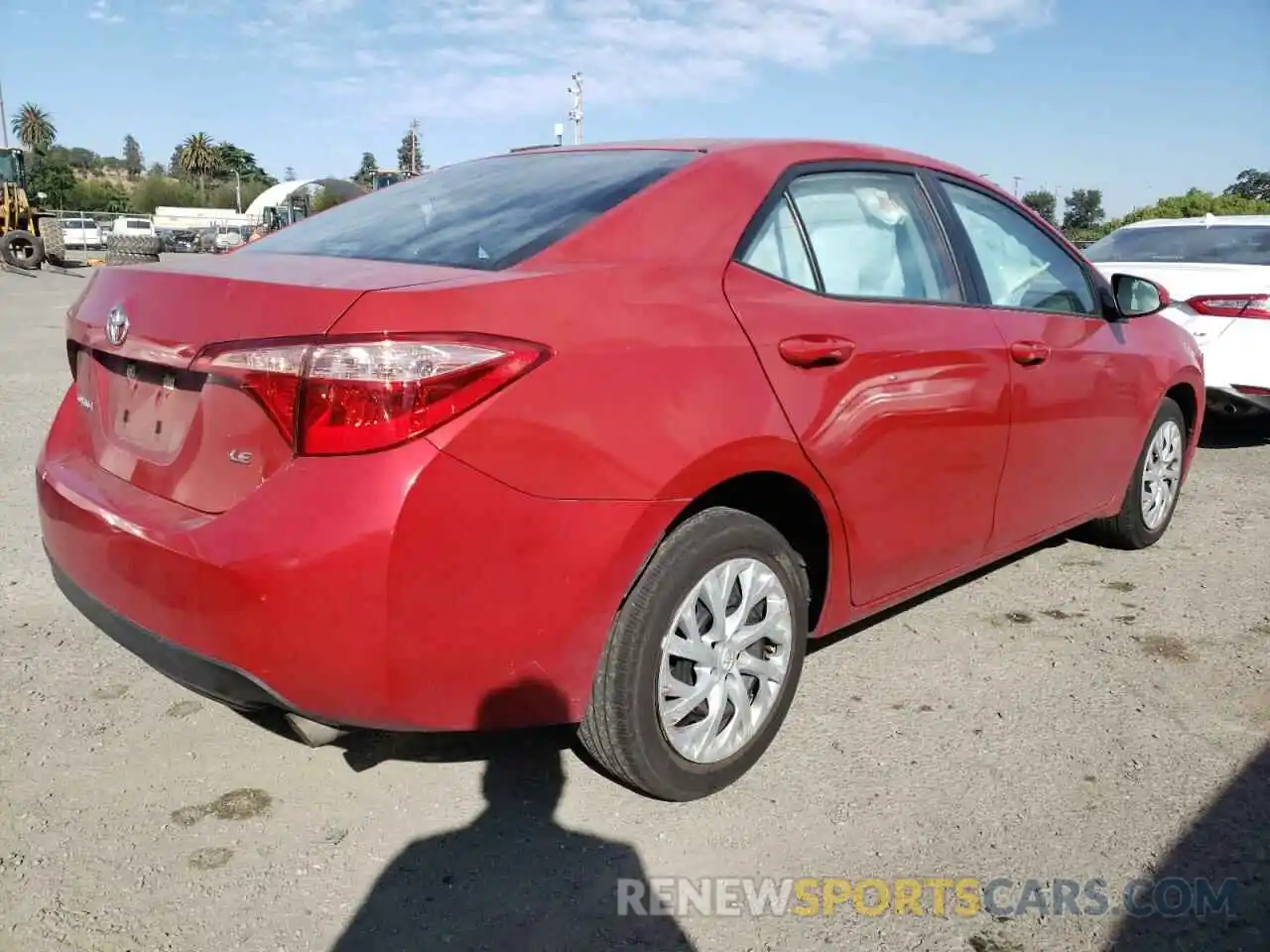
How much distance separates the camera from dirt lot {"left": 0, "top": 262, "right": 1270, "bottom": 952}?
2.18 meters

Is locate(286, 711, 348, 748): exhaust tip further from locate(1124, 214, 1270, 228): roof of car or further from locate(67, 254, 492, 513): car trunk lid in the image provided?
locate(1124, 214, 1270, 228): roof of car

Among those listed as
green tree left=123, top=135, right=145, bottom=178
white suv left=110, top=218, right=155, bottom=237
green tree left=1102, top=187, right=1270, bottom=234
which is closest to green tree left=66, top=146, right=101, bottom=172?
green tree left=123, top=135, right=145, bottom=178

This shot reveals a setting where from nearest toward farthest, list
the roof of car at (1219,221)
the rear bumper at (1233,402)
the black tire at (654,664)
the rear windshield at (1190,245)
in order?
1. the black tire at (654,664)
2. the rear bumper at (1233,402)
3. the rear windshield at (1190,245)
4. the roof of car at (1219,221)

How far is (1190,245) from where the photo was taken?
736cm

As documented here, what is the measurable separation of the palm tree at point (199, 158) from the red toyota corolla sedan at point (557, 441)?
114871mm

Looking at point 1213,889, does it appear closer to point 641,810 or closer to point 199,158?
point 641,810

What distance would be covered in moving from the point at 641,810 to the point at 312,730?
858 millimetres

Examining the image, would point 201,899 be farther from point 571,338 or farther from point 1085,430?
point 1085,430

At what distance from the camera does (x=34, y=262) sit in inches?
950

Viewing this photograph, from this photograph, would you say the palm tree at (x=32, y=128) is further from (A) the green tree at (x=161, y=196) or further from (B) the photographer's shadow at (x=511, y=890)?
(B) the photographer's shadow at (x=511, y=890)

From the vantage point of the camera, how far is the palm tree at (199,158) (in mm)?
107625

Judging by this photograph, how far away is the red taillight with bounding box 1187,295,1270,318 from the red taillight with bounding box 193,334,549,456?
19.3 feet

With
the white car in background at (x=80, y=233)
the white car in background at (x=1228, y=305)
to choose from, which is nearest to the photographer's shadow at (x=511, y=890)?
the white car in background at (x=1228, y=305)

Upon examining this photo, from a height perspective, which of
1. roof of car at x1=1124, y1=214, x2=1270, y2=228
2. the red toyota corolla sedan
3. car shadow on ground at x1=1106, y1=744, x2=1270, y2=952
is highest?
roof of car at x1=1124, y1=214, x2=1270, y2=228
